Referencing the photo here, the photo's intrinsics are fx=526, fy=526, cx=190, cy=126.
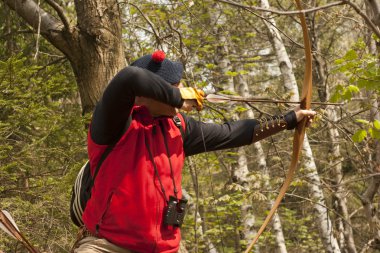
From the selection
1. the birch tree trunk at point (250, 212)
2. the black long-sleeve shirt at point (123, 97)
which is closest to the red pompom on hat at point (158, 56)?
the black long-sleeve shirt at point (123, 97)

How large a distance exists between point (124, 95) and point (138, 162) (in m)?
0.32

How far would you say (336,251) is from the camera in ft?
23.6

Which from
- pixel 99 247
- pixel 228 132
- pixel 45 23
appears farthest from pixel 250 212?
pixel 99 247

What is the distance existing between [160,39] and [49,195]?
5.39 ft

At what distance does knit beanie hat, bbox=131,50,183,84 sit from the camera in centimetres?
236

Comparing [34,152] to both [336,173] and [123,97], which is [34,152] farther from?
[336,173]

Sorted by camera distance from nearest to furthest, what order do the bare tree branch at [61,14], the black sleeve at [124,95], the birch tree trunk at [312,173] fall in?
the black sleeve at [124,95], the bare tree branch at [61,14], the birch tree trunk at [312,173]

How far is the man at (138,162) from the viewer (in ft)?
7.14

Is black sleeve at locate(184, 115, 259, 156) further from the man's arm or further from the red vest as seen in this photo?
the red vest

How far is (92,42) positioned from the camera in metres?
3.44

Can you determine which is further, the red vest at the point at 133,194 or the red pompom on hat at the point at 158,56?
the red pompom on hat at the point at 158,56

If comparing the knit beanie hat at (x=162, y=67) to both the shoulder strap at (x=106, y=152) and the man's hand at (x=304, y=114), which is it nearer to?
the shoulder strap at (x=106, y=152)

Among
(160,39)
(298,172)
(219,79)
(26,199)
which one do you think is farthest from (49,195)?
(219,79)

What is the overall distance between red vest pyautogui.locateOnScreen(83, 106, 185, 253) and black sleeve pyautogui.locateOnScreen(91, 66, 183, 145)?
0.10 meters
